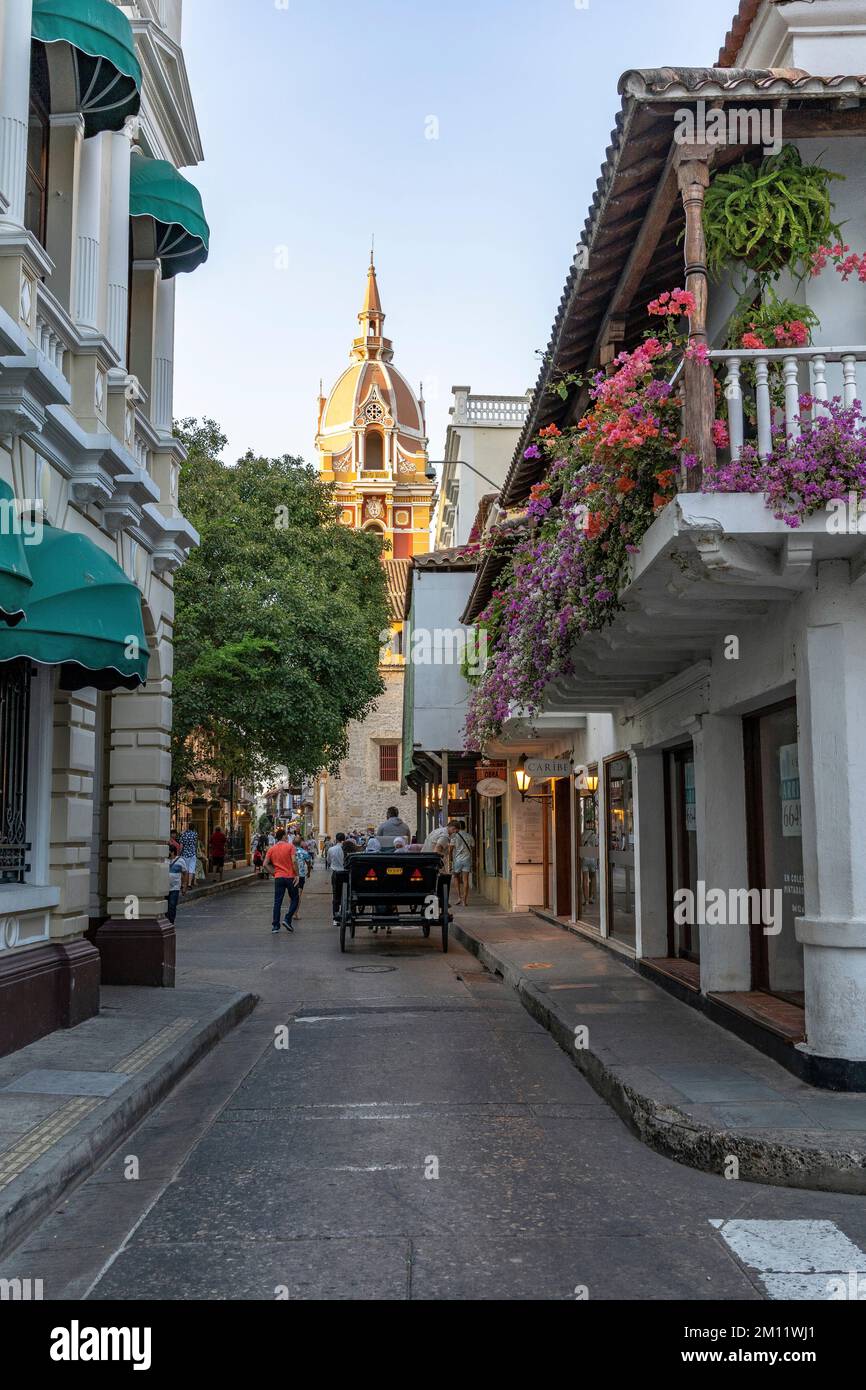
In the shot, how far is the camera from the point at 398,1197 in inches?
221

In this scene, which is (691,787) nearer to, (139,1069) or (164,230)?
(139,1069)

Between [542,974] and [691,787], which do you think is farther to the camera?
[542,974]

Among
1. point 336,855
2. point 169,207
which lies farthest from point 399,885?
point 169,207

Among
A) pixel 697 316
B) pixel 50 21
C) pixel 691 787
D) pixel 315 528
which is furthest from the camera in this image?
pixel 315 528

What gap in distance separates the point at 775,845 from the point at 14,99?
7.92 meters

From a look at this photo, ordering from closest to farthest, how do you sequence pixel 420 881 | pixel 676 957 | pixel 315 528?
pixel 676 957, pixel 420 881, pixel 315 528

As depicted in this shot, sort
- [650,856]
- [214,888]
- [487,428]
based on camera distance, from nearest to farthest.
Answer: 1. [650,856]
2. [214,888]
3. [487,428]

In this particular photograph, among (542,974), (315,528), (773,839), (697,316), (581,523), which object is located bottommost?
(542,974)

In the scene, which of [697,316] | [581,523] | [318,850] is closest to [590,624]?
[581,523]

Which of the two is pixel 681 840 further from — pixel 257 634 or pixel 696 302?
pixel 257 634

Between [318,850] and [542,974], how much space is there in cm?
Result: 5354

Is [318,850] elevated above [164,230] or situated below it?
below

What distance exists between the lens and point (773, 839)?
31.5ft

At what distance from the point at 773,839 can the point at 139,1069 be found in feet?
16.7
